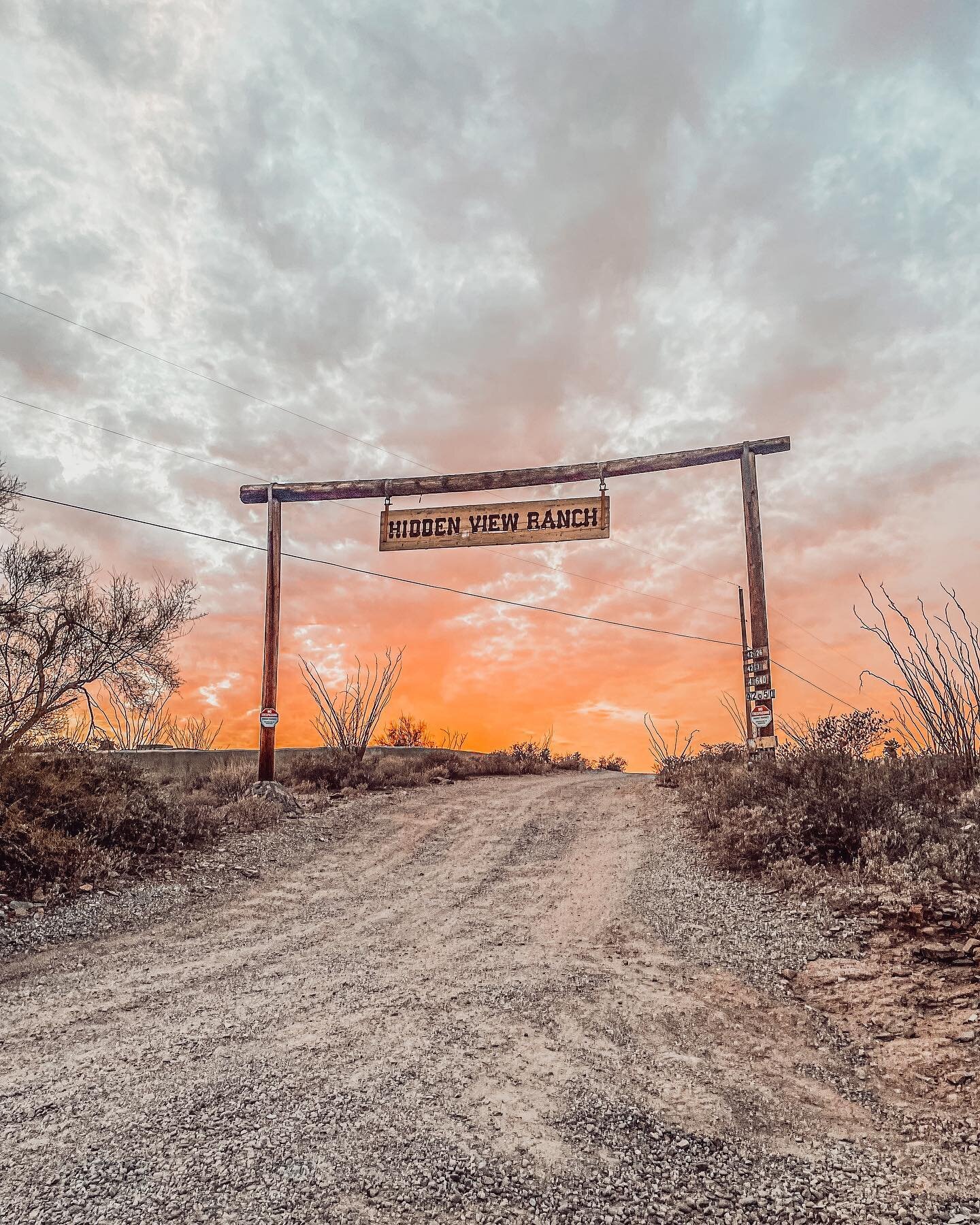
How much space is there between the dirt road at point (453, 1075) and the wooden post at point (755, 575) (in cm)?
574

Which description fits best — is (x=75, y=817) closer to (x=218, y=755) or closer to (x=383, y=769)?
(x=383, y=769)

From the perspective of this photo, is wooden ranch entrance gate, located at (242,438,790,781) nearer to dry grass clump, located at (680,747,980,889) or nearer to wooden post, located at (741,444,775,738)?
wooden post, located at (741,444,775,738)

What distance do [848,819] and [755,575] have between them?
6032mm

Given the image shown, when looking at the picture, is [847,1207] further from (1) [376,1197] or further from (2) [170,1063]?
(2) [170,1063]

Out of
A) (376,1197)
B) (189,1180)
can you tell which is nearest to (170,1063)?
(189,1180)

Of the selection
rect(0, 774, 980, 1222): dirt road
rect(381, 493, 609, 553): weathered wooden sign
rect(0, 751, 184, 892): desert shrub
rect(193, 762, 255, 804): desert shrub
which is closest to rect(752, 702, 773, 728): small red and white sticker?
rect(381, 493, 609, 553): weathered wooden sign

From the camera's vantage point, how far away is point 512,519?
46.9ft

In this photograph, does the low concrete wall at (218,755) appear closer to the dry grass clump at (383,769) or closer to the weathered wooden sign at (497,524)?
the dry grass clump at (383,769)

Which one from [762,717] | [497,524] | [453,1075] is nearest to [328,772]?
[497,524]

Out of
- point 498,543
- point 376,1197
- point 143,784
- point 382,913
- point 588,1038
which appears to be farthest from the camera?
point 498,543

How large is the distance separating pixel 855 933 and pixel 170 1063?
18.4 feet

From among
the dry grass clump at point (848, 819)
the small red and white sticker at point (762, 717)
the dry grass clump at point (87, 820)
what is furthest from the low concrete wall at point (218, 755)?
the dry grass clump at point (848, 819)

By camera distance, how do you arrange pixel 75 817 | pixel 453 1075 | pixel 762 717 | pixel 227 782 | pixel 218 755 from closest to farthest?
pixel 453 1075, pixel 75 817, pixel 762 717, pixel 227 782, pixel 218 755

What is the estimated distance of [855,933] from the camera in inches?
255
